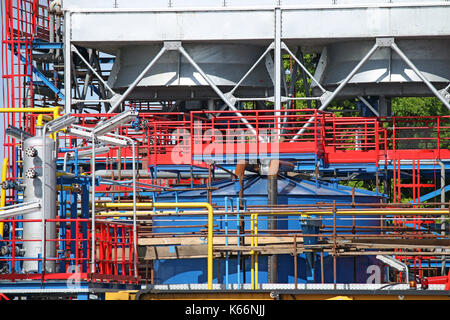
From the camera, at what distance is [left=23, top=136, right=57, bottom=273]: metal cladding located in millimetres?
21906

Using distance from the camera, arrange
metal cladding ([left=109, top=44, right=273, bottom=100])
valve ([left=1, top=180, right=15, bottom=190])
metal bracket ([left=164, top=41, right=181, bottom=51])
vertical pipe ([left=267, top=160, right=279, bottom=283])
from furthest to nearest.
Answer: metal cladding ([left=109, top=44, right=273, bottom=100]), metal bracket ([left=164, top=41, right=181, bottom=51]), vertical pipe ([left=267, top=160, right=279, bottom=283]), valve ([left=1, top=180, right=15, bottom=190])

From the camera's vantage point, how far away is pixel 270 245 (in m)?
25.6

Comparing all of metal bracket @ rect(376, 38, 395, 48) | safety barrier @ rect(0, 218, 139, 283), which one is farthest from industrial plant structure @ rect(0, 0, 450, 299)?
safety barrier @ rect(0, 218, 139, 283)

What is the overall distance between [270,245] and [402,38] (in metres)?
15.0

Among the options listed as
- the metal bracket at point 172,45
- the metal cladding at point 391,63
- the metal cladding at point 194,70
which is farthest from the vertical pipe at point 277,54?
the metal bracket at point 172,45

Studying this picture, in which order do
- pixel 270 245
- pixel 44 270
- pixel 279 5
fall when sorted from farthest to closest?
pixel 279 5 → pixel 270 245 → pixel 44 270

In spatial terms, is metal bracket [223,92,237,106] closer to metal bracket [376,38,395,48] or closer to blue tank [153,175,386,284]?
metal bracket [376,38,395,48]

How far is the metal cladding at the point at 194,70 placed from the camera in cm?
3919

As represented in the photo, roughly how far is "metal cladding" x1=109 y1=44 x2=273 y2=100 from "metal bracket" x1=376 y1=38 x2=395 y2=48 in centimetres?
479

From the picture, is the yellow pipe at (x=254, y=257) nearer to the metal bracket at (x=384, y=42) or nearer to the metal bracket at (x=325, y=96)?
the metal bracket at (x=325, y=96)

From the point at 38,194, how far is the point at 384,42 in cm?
1912

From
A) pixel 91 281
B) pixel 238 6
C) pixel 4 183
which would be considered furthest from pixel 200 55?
pixel 91 281
